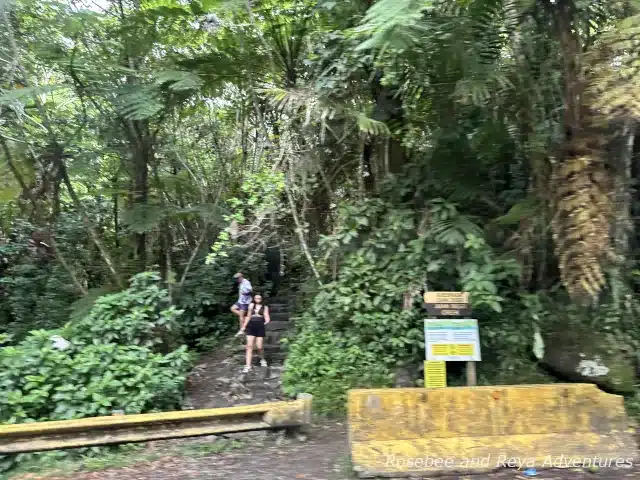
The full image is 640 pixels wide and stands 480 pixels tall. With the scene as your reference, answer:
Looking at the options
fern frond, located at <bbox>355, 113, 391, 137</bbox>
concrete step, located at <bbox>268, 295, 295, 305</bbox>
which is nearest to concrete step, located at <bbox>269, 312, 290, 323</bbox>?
Result: concrete step, located at <bbox>268, 295, 295, 305</bbox>

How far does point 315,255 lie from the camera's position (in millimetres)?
10133

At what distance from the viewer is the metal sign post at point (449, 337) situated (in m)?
6.05

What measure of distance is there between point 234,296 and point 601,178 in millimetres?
9119

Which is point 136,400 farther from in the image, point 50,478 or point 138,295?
point 138,295

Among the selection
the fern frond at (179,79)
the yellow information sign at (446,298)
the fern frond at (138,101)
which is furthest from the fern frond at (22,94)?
the yellow information sign at (446,298)

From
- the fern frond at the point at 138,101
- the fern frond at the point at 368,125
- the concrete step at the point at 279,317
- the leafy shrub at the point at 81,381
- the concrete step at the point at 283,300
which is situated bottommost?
the leafy shrub at the point at 81,381

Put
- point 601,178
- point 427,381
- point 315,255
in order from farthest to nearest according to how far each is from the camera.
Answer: point 315,255
point 427,381
point 601,178

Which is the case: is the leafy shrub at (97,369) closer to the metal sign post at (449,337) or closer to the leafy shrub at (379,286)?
the leafy shrub at (379,286)

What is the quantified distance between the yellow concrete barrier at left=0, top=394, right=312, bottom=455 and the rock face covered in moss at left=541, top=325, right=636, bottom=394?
330cm

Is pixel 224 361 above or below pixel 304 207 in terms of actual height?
below

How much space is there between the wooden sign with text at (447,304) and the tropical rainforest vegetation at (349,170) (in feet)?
0.94

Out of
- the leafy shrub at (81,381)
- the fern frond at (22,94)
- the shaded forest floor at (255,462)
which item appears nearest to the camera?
the shaded forest floor at (255,462)

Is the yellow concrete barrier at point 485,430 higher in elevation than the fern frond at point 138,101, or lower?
lower

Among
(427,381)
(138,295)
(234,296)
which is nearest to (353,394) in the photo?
(427,381)
